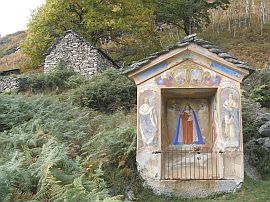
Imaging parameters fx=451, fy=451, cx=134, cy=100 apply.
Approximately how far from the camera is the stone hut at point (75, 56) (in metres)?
23.2

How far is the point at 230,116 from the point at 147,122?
213 cm

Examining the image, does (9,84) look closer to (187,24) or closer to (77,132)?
(77,132)

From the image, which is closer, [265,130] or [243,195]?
[243,195]

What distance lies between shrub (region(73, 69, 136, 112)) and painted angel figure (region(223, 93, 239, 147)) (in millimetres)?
6605

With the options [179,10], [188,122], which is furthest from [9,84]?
[179,10]

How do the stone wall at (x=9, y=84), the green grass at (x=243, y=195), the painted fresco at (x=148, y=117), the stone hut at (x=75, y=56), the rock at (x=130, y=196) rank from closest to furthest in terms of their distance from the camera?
the green grass at (x=243, y=195), the rock at (x=130, y=196), the painted fresco at (x=148, y=117), the stone wall at (x=9, y=84), the stone hut at (x=75, y=56)

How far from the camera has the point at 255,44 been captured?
34.1m

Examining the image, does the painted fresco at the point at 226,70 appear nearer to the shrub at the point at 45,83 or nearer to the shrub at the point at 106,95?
the shrub at the point at 106,95

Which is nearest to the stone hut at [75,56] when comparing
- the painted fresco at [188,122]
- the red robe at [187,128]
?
the painted fresco at [188,122]

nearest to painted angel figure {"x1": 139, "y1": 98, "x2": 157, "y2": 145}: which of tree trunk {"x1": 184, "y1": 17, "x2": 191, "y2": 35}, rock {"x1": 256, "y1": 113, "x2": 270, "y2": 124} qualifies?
rock {"x1": 256, "y1": 113, "x2": 270, "y2": 124}

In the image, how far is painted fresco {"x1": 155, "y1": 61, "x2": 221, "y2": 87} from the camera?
1172 centimetres

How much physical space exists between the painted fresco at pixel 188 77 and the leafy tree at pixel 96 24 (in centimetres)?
1419

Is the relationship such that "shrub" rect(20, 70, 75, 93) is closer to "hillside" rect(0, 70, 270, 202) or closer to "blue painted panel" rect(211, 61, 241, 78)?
"hillside" rect(0, 70, 270, 202)

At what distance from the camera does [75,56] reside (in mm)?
23688
